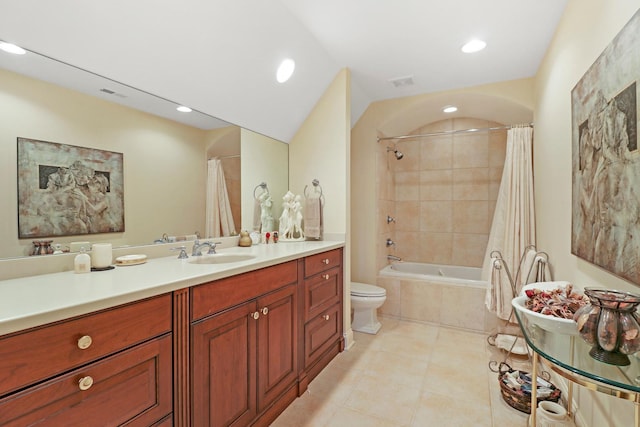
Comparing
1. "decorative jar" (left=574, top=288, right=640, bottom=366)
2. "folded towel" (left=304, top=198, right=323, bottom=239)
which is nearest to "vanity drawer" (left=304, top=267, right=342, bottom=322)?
"folded towel" (left=304, top=198, right=323, bottom=239)

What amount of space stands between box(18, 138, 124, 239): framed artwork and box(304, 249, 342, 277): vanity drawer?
108 centimetres

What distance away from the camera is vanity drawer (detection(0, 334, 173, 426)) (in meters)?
0.77

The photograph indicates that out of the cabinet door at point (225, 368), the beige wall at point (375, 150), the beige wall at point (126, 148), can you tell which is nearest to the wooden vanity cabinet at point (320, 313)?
the cabinet door at point (225, 368)

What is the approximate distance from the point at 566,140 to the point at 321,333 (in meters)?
2.00

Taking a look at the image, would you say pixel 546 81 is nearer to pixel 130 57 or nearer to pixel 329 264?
pixel 329 264

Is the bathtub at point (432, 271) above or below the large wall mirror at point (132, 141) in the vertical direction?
below

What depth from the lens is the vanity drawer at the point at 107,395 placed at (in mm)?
774

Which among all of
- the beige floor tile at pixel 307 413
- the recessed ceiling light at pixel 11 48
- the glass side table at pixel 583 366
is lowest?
the beige floor tile at pixel 307 413

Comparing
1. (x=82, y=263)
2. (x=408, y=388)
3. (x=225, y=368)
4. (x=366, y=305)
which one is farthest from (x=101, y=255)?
(x=366, y=305)

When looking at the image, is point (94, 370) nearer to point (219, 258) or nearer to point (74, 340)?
point (74, 340)

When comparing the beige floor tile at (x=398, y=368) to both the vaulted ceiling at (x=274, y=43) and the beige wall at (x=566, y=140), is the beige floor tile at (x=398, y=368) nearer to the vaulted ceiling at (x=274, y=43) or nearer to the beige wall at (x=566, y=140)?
the beige wall at (x=566, y=140)

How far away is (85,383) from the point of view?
0.87 metres

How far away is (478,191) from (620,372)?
316cm

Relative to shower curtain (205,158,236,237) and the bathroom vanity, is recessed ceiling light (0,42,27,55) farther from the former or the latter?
shower curtain (205,158,236,237)
